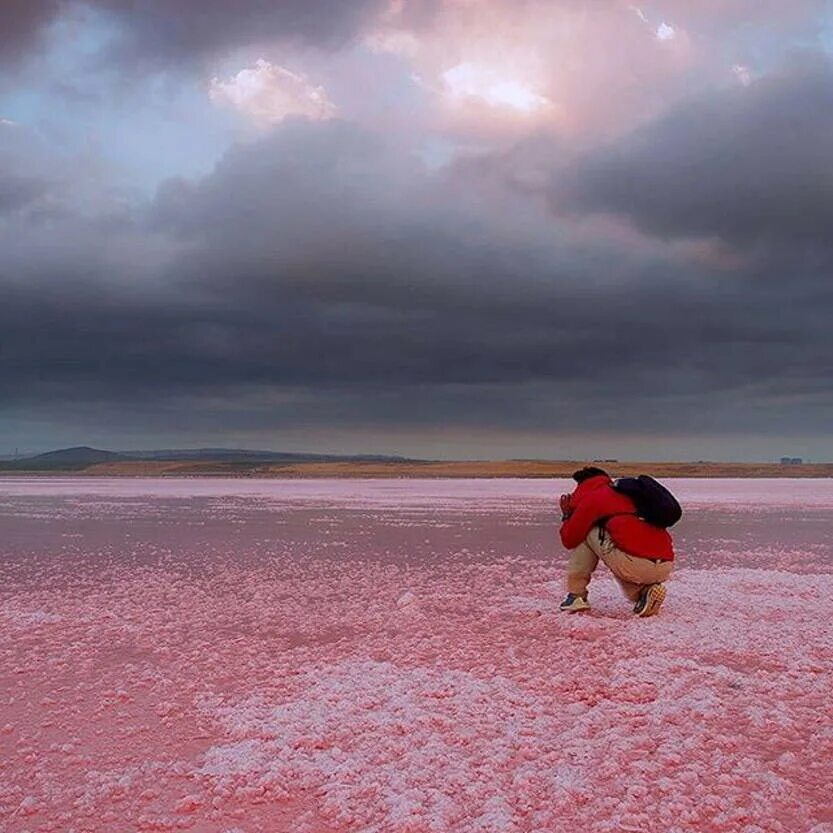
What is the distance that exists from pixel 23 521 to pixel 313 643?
19114mm

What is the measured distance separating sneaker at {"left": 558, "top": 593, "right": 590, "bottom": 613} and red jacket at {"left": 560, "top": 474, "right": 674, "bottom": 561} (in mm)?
658

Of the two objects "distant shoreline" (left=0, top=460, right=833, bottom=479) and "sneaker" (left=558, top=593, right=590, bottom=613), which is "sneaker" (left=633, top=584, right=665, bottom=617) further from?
"distant shoreline" (left=0, top=460, right=833, bottom=479)

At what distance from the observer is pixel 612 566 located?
8.48 m

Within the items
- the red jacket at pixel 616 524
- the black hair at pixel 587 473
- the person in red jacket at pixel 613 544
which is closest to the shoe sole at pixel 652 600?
the person in red jacket at pixel 613 544

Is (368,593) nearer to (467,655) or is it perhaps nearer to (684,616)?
(467,655)

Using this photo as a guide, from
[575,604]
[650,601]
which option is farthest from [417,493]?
[650,601]

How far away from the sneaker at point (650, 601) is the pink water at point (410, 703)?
180mm

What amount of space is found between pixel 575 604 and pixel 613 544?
98 cm

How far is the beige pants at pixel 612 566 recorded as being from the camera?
8344 mm

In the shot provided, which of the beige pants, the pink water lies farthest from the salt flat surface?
the beige pants

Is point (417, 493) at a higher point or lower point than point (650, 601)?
lower

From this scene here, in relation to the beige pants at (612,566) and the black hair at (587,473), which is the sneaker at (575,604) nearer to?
the beige pants at (612,566)

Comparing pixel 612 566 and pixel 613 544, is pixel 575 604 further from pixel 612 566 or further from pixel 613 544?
pixel 613 544

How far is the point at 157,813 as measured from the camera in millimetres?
4207
